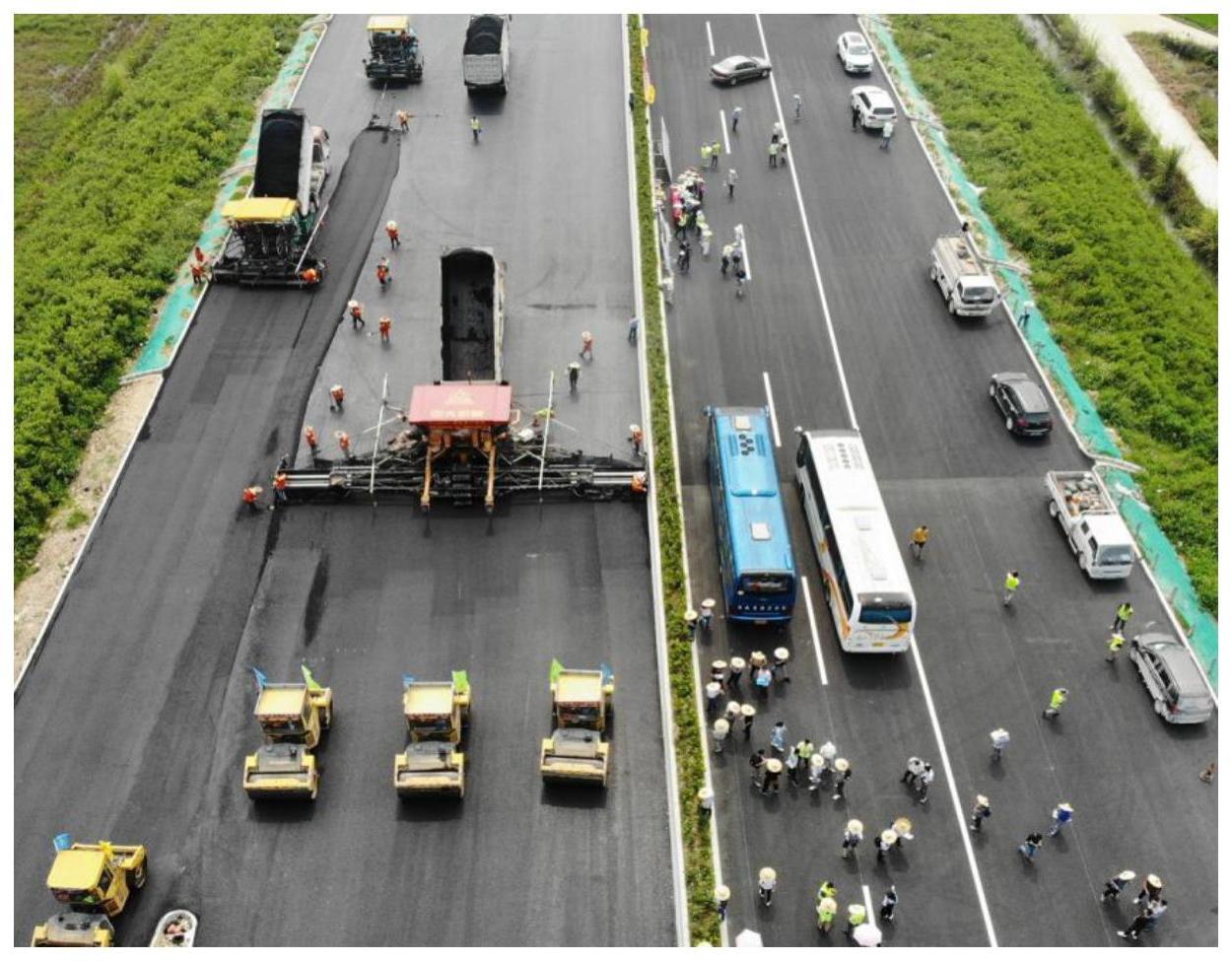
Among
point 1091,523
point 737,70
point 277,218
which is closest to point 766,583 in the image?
point 1091,523

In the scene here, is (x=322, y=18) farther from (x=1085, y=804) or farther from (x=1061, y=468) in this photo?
(x=1085, y=804)

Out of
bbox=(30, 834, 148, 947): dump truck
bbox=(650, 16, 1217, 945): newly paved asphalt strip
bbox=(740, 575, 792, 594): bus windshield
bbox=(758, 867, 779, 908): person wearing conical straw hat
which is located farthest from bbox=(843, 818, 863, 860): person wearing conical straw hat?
bbox=(30, 834, 148, 947): dump truck

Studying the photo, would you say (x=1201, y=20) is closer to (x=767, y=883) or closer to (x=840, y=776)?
(x=840, y=776)

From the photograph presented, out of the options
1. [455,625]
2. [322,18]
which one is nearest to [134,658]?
[455,625]

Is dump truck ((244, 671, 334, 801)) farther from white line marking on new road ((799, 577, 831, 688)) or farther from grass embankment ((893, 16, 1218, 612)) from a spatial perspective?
grass embankment ((893, 16, 1218, 612))

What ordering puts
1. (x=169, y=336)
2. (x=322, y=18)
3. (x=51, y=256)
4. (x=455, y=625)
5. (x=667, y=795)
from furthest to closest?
1. (x=322, y=18)
2. (x=51, y=256)
3. (x=169, y=336)
4. (x=455, y=625)
5. (x=667, y=795)

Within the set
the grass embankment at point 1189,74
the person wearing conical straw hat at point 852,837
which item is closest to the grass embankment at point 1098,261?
the grass embankment at point 1189,74
